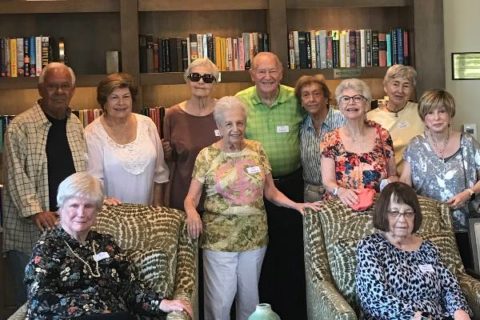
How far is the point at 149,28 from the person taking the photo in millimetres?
4848

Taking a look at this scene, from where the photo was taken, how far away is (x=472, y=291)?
3.01 m

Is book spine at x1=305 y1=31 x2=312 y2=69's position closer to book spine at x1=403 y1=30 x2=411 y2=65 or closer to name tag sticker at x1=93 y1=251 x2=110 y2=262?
book spine at x1=403 y1=30 x2=411 y2=65

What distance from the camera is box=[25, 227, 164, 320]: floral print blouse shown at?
260 centimetres

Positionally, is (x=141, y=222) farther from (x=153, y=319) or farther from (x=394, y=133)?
(x=394, y=133)

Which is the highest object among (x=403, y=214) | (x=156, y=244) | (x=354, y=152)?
(x=354, y=152)

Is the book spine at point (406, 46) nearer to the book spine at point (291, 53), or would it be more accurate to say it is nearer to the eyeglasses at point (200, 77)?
the book spine at point (291, 53)

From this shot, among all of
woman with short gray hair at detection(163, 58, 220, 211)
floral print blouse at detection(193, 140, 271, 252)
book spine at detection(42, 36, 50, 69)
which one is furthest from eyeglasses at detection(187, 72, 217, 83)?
book spine at detection(42, 36, 50, 69)

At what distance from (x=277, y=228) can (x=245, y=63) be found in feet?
4.37

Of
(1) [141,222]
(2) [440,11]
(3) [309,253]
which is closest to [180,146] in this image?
(1) [141,222]

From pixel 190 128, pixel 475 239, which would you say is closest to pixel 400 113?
pixel 475 239

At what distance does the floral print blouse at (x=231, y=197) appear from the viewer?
3293mm

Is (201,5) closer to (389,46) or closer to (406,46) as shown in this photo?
(389,46)

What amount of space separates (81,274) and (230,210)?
35.1 inches

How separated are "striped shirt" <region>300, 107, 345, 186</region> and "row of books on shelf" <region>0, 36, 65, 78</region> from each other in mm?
1963
